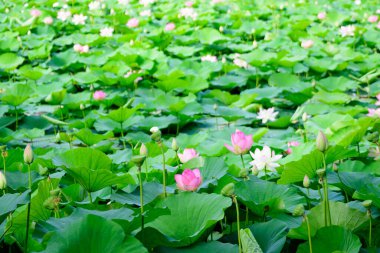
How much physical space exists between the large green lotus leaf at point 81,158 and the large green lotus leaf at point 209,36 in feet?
8.93

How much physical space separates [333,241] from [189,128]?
1655mm

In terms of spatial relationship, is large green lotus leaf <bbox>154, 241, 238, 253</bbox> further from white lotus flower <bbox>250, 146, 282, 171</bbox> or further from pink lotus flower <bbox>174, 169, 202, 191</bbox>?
white lotus flower <bbox>250, 146, 282, 171</bbox>

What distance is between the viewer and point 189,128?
2705 mm

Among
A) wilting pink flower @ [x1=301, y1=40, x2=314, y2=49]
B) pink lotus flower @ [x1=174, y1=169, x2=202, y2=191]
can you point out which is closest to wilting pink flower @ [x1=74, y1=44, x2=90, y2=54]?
wilting pink flower @ [x1=301, y1=40, x2=314, y2=49]

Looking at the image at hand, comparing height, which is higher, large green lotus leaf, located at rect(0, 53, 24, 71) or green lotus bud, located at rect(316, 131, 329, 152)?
green lotus bud, located at rect(316, 131, 329, 152)

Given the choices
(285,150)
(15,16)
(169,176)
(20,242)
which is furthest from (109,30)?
(20,242)

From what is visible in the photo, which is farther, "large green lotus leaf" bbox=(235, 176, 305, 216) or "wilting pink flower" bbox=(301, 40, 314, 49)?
"wilting pink flower" bbox=(301, 40, 314, 49)

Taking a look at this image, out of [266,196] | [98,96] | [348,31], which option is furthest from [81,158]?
[348,31]

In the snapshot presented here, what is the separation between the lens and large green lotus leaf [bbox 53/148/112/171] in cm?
156

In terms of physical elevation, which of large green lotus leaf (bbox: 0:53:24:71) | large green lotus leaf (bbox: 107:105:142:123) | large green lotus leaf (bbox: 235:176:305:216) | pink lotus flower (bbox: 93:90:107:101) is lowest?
large green lotus leaf (bbox: 0:53:24:71)

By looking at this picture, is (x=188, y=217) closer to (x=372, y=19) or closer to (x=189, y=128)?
(x=189, y=128)

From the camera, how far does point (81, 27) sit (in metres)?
4.74

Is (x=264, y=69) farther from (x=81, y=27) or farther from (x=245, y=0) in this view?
(x=245, y=0)

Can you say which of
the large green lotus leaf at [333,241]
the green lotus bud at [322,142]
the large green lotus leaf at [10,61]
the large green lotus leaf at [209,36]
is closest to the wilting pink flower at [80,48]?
the large green lotus leaf at [10,61]
